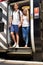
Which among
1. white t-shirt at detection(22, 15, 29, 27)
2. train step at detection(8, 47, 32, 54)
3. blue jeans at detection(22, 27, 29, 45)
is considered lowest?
train step at detection(8, 47, 32, 54)

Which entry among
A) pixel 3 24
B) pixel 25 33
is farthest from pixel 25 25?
pixel 3 24

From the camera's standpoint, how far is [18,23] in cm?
1212

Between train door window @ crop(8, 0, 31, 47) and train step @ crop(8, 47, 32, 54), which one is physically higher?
train door window @ crop(8, 0, 31, 47)

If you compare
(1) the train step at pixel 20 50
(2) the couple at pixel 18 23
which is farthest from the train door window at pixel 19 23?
(1) the train step at pixel 20 50

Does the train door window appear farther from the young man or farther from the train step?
the train step

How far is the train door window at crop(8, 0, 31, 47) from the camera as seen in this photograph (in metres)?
11.8

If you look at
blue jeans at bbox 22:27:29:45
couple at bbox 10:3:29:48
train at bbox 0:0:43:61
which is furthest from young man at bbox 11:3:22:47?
blue jeans at bbox 22:27:29:45

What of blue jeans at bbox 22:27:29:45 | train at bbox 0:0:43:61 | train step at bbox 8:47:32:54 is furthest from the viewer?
blue jeans at bbox 22:27:29:45

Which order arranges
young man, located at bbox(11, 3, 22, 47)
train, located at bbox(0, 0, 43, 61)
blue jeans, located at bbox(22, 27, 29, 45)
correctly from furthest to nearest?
young man, located at bbox(11, 3, 22, 47) < blue jeans, located at bbox(22, 27, 29, 45) < train, located at bbox(0, 0, 43, 61)

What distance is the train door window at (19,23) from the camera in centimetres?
1184

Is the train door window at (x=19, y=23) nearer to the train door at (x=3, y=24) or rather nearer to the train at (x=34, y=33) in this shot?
the train at (x=34, y=33)

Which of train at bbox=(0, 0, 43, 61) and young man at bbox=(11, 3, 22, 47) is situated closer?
train at bbox=(0, 0, 43, 61)

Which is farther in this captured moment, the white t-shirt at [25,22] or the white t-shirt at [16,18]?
the white t-shirt at [16,18]

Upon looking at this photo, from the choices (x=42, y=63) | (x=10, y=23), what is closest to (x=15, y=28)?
(x=10, y=23)
